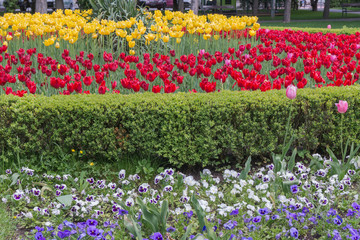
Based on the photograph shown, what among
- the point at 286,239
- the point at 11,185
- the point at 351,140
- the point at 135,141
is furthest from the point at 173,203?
the point at 351,140

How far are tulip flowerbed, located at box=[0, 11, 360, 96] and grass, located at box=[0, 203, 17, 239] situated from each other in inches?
62.9

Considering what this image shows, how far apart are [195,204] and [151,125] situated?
4.83ft

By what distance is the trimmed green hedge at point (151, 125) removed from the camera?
4.48 m

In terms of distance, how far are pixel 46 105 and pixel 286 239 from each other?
2.67 meters

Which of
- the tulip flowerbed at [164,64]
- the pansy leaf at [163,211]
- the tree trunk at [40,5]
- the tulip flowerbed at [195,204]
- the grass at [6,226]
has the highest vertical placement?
the tree trunk at [40,5]

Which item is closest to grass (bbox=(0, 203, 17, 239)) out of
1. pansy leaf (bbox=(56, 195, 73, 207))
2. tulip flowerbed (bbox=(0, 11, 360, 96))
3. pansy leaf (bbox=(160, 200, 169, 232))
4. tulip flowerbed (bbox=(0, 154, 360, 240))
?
tulip flowerbed (bbox=(0, 154, 360, 240))

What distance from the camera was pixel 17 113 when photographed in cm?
445

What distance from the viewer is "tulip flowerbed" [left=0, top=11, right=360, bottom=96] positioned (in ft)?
16.9

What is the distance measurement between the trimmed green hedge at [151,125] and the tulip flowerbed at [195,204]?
0.28 metres

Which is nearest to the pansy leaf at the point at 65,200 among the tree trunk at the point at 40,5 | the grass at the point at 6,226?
the grass at the point at 6,226

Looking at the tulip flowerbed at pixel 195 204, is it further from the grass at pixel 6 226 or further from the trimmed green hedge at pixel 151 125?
the trimmed green hedge at pixel 151 125

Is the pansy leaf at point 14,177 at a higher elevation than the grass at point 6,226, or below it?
higher

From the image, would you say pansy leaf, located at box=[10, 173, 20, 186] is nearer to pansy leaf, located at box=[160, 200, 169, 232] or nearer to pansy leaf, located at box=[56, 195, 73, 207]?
pansy leaf, located at box=[56, 195, 73, 207]

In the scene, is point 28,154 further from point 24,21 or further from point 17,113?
point 24,21
